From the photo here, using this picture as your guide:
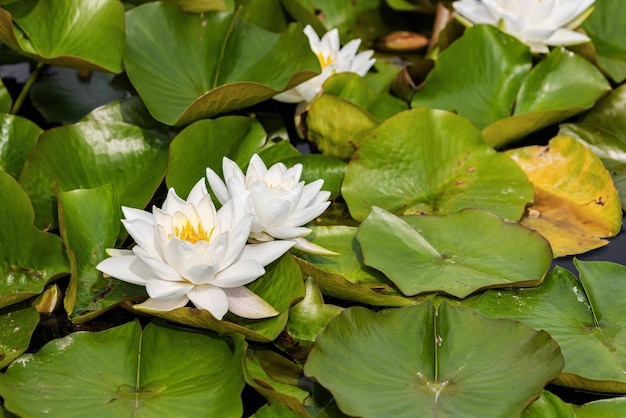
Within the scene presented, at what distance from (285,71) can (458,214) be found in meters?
0.71

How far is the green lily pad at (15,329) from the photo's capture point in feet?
4.94

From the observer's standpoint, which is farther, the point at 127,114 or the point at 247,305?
the point at 127,114

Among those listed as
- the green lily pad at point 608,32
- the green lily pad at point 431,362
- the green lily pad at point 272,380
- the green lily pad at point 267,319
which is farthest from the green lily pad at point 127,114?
the green lily pad at point 608,32

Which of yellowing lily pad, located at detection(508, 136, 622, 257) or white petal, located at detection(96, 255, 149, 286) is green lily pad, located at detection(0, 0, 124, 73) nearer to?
white petal, located at detection(96, 255, 149, 286)

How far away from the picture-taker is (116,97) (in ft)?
8.16

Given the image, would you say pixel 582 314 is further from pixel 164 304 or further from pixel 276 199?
pixel 164 304

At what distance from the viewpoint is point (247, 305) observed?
1.54m

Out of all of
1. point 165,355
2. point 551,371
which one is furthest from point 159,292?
point 551,371

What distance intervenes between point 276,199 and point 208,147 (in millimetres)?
451

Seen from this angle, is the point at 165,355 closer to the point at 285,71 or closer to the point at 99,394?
the point at 99,394

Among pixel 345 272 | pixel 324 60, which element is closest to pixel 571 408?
pixel 345 272

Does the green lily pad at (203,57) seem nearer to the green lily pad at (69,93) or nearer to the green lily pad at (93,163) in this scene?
the green lily pad at (93,163)

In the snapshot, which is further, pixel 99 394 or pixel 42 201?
pixel 42 201

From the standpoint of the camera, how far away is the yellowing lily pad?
1.96 metres
